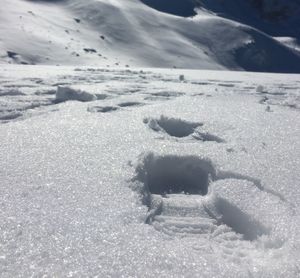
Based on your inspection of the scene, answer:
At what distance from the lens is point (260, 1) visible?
2092 cm

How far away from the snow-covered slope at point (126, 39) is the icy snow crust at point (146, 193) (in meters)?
5.62

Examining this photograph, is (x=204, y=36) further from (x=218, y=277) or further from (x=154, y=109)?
→ (x=218, y=277)

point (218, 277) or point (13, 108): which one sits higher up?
point (218, 277)

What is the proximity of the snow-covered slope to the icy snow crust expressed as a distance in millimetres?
5623

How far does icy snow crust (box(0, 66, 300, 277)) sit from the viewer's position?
1.09 metres

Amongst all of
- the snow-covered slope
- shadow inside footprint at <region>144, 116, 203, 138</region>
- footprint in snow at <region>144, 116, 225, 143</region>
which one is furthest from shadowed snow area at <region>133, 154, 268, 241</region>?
the snow-covered slope

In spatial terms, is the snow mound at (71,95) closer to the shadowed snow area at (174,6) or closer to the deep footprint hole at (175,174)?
the deep footprint hole at (175,174)

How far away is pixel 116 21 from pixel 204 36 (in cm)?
311

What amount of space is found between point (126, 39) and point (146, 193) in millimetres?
10291

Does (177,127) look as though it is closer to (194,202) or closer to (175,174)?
(175,174)

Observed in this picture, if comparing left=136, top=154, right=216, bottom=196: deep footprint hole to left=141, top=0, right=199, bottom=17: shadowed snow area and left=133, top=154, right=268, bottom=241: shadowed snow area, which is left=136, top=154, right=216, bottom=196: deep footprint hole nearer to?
left=133, top=154, right=268, bottom=241: shadowed snow area

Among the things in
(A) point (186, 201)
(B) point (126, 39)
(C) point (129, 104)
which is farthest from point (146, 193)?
(B) point (126, 39)

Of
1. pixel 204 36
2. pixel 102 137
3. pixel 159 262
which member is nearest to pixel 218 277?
pixel 159 262

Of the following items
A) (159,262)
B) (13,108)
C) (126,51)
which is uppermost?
(159,262)
